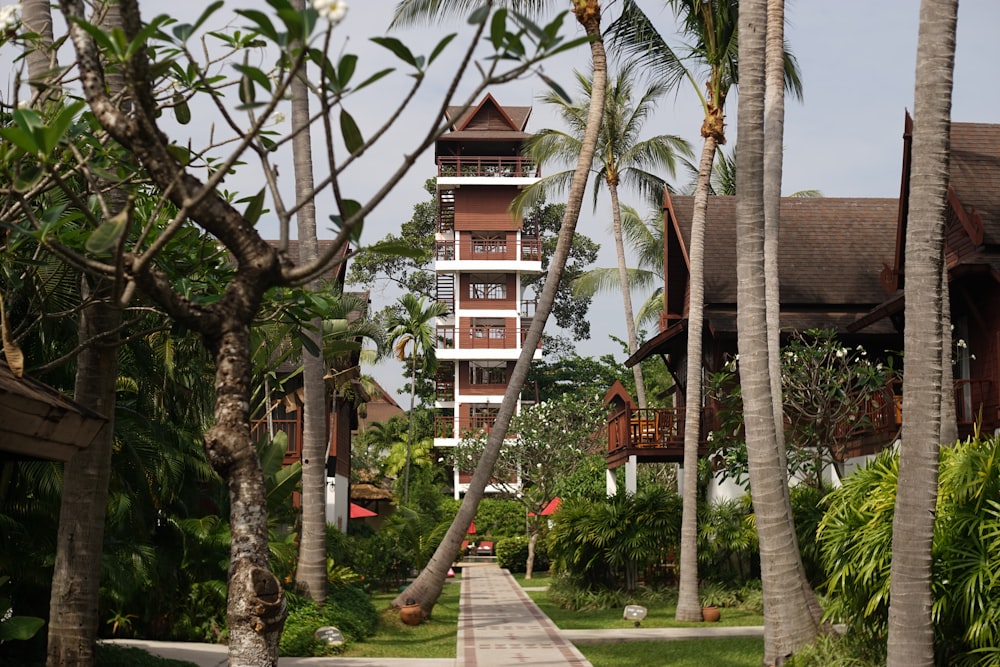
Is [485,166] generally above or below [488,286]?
above

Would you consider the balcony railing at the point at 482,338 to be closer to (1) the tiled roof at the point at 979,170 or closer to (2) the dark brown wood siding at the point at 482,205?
(2) the dark brown wood siding at the point at 482,205

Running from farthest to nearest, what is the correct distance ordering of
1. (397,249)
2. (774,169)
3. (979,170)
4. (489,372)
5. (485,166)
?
(485,166)
(489,372)
(979,170)
(774,169)
(397,249)

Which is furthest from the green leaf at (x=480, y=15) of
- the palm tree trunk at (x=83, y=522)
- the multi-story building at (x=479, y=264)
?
the multi-story building at (x=479, y=264)

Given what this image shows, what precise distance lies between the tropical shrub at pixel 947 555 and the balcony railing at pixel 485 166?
4609 centimetres

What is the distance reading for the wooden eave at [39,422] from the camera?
595cm

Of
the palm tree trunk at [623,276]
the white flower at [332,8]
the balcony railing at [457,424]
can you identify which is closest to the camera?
the white flower at [332,8]

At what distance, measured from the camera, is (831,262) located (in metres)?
26.4

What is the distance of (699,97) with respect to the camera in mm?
19984

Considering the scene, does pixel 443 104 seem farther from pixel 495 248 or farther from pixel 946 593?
pixel 495 248

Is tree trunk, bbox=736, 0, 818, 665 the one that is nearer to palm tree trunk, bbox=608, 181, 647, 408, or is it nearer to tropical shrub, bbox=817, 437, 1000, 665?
tropical shrub, bbox=817, 437, 1000, 665

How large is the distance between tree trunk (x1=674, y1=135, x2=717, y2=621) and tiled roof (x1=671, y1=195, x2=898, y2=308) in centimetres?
511

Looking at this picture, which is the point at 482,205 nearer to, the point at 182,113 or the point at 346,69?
the point at 182,113

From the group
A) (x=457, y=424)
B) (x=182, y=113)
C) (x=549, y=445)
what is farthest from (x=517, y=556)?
(x=182, y=113)

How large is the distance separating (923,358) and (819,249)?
62.8 ft
